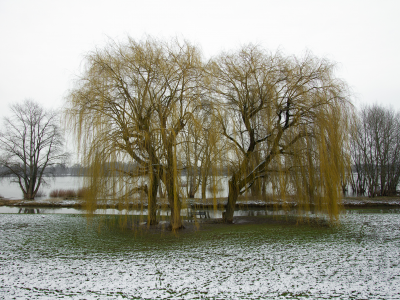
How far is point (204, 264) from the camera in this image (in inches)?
235

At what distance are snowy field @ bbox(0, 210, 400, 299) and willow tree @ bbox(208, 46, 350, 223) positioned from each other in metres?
1.97

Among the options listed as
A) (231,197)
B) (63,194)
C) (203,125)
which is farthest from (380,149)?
(63,194)

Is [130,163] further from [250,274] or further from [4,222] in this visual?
[4,222]

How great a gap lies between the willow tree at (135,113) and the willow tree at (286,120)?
134cm

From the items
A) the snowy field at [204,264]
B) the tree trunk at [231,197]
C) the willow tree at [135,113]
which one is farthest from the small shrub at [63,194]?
the tree trunk at [231,197]

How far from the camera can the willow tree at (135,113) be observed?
7.94m

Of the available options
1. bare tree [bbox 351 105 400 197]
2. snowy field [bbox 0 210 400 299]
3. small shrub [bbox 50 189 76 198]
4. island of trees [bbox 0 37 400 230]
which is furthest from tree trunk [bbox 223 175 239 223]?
small shrub [bbox 50 189 76 198]

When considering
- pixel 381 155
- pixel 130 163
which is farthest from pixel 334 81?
pixel 381 155

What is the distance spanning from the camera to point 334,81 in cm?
962

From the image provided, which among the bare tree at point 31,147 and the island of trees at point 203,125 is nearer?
the island of trees at point 203,125

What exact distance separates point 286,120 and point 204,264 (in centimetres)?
646

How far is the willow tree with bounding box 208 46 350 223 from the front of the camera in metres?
9.10

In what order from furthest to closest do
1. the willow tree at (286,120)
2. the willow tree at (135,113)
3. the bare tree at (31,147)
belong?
the bare tree at (31,147) → the willow tree at (286,120) → the willow tree at (135,113)

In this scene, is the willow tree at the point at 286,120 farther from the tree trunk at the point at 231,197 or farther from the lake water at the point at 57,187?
the lake water at the point at 57,187
